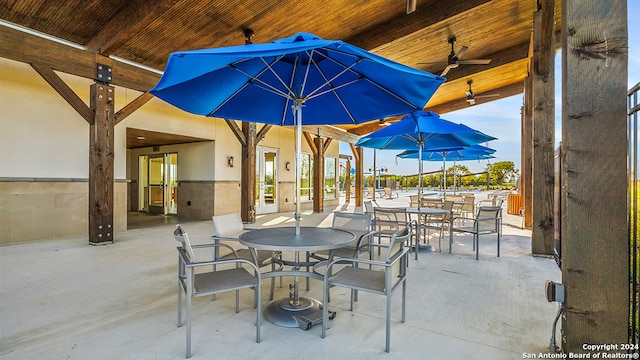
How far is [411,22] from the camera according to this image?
6438mm

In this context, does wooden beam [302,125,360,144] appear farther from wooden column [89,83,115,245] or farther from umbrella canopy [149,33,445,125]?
umbrella canopy [149,33,445,125]

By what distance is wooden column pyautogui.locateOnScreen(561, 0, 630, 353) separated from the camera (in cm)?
174

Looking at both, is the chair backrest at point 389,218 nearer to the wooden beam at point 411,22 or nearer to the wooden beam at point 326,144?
the wooden beam at point 411,22

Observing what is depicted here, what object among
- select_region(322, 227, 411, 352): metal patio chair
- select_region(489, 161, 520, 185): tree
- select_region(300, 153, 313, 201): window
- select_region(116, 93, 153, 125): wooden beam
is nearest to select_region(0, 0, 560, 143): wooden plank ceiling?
select_region(116, 93, 153, 125): wooden beam

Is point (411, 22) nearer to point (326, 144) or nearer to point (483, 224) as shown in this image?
point (483, 224)

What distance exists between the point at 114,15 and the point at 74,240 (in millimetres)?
3850

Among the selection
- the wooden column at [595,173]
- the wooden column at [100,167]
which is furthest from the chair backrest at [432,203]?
the wooden column at [100,167]

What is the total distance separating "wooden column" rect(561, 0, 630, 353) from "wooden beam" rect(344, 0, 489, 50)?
15.6 feet

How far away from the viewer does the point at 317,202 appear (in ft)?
36.2

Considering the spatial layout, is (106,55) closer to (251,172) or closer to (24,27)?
(24,27)

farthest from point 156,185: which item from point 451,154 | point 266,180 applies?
point 451,154

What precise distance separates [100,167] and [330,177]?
9317 millimetres

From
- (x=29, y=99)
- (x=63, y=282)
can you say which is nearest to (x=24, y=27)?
(x=29, y=99)

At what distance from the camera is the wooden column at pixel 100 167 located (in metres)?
5.36
